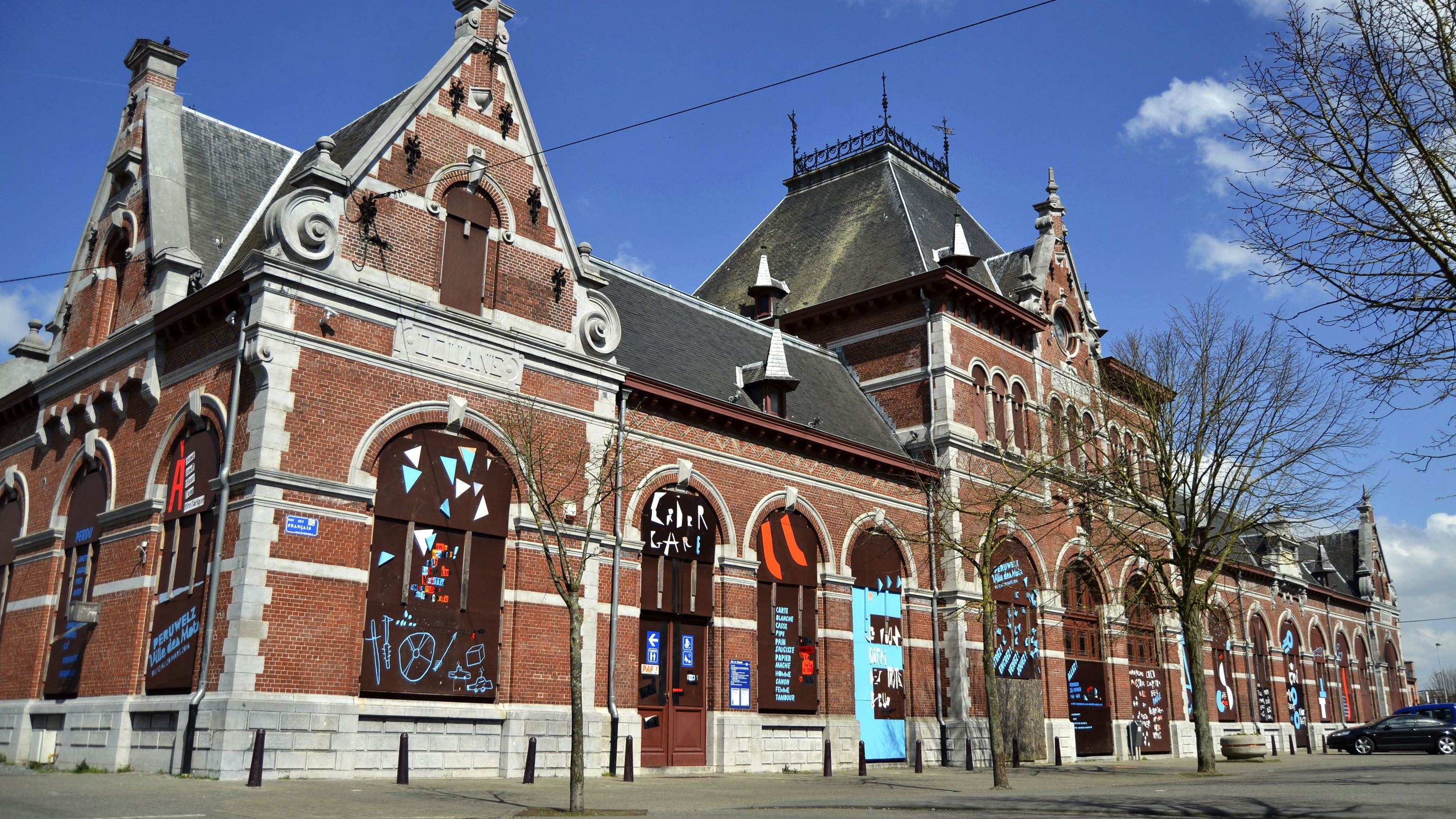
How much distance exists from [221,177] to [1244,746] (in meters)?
31.2

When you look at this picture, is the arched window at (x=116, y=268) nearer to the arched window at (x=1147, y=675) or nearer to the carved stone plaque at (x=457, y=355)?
the carved stone plaque at (x=457, y=355)

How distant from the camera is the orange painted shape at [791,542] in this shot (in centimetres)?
2672

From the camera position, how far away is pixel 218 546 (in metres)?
17.7

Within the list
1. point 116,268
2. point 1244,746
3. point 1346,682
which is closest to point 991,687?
point 1244,746

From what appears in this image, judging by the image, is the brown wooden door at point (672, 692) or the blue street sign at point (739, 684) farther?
the blue street sign at point (739, 684)

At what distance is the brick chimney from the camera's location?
78.2 ft

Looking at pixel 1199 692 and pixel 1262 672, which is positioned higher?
pixel 1262 672

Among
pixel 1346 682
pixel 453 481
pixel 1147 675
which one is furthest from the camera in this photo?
pixel 1346 682

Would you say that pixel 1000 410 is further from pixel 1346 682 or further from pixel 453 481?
pixel 1346 682

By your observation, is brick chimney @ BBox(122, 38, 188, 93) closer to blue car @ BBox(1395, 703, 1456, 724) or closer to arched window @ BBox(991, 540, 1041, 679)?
arched window @ BBox(991, 540, 1041, 679)

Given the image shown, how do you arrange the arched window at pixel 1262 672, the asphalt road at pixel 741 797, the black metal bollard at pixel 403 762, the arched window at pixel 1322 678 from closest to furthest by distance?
1. the asphalt road at pixel 741 797
2. the black metal bollard at pixel 403 762
3. the arched window at pixel 1262 672
4. the arched window at pixel 1322 678

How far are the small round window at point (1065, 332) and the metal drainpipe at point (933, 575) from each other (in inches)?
287

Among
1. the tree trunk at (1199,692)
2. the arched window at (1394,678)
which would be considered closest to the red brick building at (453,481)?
the tree trunk at (1199,692)

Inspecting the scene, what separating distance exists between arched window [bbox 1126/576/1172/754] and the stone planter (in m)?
3.32
